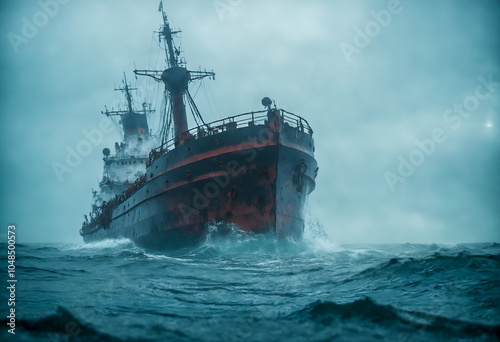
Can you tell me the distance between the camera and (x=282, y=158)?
1548 centimetres

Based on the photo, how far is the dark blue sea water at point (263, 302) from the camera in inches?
168

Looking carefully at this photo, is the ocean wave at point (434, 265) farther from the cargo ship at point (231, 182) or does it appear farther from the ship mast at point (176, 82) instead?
the ship mast at point (176, 82)

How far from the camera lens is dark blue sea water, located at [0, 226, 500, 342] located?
4.27 metres

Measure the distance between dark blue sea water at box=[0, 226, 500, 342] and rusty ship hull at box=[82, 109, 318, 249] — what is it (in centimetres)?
461

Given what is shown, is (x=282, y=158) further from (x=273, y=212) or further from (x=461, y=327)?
(x=461, y=327)

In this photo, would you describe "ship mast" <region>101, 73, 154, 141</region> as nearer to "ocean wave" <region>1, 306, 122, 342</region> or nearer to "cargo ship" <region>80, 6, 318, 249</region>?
"cargo ship" <region>80, 6, 318, 249</region>

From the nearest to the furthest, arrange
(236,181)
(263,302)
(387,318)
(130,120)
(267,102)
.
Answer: (387,318)
(263,302)
(236,181)
(267,102)
(130,120)

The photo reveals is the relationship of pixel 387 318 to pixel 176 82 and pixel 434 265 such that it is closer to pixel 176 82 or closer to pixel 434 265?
pixel 434 265

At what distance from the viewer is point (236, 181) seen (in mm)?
15289

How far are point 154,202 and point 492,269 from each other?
15.4 m

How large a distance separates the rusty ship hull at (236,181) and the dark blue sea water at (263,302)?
461 cm

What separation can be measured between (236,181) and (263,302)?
9.36m

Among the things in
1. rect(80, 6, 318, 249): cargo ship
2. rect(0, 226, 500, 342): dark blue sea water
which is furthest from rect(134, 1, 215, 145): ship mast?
rect(0, 226, 500, 342): dark blue sea water

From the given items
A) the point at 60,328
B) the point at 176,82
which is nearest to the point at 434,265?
the point at 60,328
